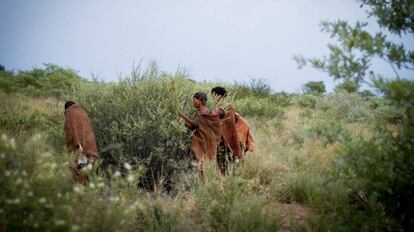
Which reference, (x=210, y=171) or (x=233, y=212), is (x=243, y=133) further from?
(x=233, y=212)

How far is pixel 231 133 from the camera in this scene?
7523mm

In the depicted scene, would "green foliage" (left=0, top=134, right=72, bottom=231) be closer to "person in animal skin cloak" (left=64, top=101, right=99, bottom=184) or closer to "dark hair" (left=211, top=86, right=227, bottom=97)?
"person in animal skin cloak" (left=64, top=101, right=99, bottom=184)

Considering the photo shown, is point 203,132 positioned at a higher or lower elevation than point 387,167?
higher

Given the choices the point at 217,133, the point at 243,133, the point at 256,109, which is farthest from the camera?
the point at 256,109

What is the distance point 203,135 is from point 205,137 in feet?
0.18

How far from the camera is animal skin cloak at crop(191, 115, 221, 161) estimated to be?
6926 mm

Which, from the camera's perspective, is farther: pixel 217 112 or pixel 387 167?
pixel 217 112

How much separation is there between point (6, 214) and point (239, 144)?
15.8 ft

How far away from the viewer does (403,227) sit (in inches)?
169

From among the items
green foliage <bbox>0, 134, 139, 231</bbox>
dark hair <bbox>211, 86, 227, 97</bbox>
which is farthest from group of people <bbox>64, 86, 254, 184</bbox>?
green foliage <bbox>0, 134, 139, 231</bbox>

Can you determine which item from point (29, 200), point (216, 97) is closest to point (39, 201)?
point (29, 200)

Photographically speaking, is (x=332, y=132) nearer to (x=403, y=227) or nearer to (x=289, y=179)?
(x=403, y=227)

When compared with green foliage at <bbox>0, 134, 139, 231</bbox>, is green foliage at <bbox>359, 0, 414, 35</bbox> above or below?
above

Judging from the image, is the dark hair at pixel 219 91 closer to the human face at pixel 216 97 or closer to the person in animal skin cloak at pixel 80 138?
the human face at pixel 216 97
